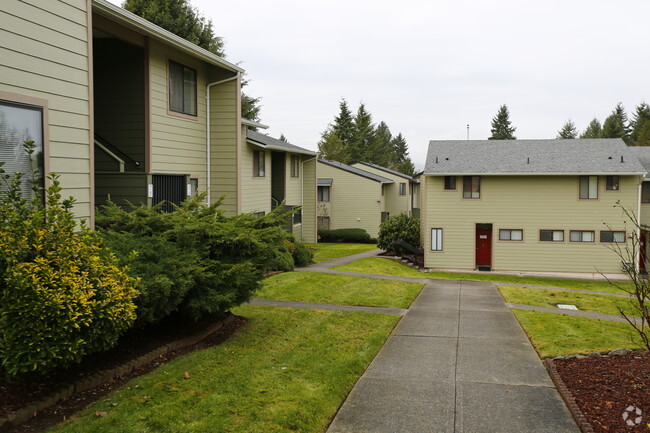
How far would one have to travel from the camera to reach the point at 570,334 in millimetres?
13320

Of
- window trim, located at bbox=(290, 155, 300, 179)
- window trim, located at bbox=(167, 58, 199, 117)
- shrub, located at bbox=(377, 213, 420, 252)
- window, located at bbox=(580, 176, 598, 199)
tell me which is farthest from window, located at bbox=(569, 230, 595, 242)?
window trim, located at bbox=(167, 58, 199, 117)

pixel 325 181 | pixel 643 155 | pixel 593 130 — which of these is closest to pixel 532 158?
pixel 643 155

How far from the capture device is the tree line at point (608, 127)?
8850 cm

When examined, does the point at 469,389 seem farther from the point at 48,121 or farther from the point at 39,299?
the point at 48,121

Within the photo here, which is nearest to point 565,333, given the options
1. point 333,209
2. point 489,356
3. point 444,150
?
point 489,356

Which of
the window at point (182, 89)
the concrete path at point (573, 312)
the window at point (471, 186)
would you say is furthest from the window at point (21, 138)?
the window at point (471, 186)

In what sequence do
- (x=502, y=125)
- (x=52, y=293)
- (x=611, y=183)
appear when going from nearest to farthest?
(x=52, y=293) < (x=611, y=183) < (x=502, y=125)

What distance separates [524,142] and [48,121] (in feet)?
101

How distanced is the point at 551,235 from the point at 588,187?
3257 mm

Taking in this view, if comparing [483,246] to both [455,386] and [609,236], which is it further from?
[455,386]

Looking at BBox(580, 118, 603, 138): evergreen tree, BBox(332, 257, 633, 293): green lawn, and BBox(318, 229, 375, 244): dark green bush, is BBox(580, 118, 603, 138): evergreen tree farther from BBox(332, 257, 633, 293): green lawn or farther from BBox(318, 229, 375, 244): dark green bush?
BBox(332, 257, 633, 293): green lawn

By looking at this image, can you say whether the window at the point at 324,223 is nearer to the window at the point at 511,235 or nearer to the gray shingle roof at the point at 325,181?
the gray shingle roof at the point at 325,181

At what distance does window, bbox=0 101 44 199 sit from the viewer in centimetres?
841

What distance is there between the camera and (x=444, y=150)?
34.2 m
